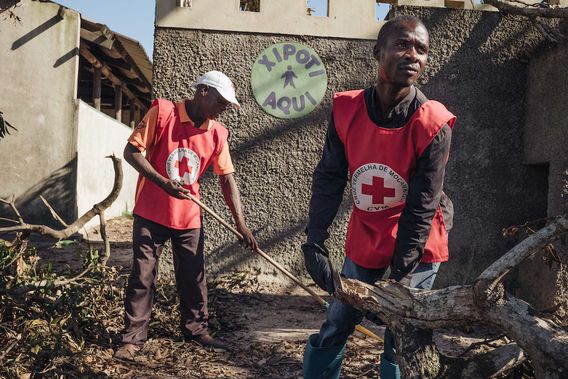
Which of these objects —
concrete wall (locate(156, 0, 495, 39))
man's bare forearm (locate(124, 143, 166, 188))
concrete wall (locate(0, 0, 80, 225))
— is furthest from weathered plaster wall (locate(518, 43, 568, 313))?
concrete wall (locate(0, 0, 80, 225))

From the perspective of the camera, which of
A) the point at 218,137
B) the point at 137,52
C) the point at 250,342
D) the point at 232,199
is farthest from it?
the point at 137,52

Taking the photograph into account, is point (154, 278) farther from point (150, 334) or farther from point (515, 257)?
point (515, 257)

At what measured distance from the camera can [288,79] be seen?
5082mm

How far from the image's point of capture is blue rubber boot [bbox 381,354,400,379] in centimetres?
242

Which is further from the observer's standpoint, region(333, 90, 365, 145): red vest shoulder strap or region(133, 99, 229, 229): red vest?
region(133, 99, 229, 229): red vest

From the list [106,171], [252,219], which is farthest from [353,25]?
[106,171]

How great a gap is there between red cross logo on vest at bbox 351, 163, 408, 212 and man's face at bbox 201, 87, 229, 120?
1517 millimetres

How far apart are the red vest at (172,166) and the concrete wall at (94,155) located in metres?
4.15

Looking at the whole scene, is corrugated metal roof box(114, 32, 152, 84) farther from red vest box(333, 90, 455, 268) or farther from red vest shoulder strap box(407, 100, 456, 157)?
red vest shoulder strap box(407, 100, 456, 157)

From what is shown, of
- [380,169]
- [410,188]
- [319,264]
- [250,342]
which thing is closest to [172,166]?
[250,342]

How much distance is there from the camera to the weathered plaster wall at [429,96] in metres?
5.03

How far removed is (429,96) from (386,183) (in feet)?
10.2

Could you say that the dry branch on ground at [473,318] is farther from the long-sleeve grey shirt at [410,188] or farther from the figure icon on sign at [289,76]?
the figure icon on sign at [289,76]

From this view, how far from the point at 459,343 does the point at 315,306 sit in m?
1.40
